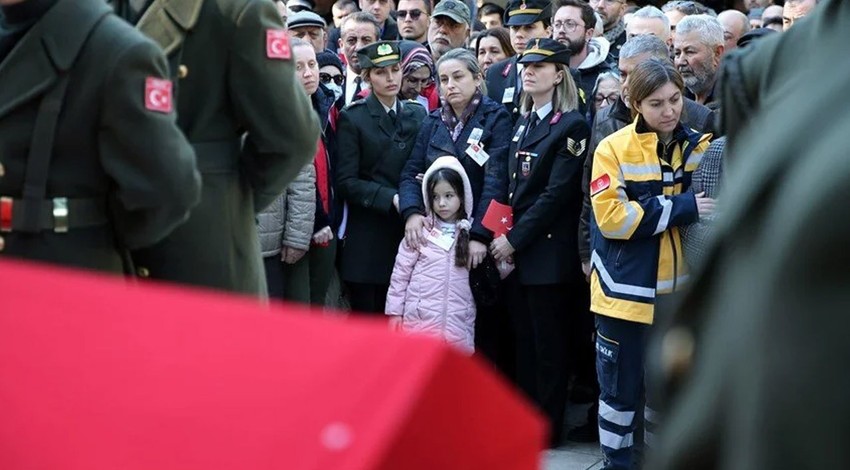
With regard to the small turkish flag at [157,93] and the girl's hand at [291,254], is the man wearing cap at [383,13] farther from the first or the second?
the small turkish flag at [157,93]

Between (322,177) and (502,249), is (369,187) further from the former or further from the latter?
(502,249)

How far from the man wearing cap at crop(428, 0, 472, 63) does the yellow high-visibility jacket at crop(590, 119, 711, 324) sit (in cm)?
385

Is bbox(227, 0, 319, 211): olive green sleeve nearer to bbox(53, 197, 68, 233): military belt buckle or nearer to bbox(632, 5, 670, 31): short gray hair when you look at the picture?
bbox(53, 197, 68, 233): military belt buckle

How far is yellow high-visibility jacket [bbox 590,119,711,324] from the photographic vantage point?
20.4 feet

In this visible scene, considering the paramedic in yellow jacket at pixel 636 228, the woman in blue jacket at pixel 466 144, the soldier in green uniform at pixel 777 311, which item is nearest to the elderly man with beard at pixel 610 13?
the woman in blue jacket at pixel 466 144

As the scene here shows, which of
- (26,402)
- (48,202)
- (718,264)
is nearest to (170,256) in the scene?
(48,202)

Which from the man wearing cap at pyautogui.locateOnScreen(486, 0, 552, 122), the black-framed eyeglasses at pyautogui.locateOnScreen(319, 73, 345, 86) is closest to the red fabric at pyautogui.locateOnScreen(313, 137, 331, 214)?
the man wearing cap at pyautogui.locateOnScreen(486, 0, 552, 122)

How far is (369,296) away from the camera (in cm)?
793

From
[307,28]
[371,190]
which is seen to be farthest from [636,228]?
[307,28]

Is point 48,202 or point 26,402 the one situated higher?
point 26,402

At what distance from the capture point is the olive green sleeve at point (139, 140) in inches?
142

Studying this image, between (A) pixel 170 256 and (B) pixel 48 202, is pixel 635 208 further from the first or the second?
(B) pixel 48 202

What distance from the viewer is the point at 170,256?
4.19 meters

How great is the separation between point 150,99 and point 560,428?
4287 mm
